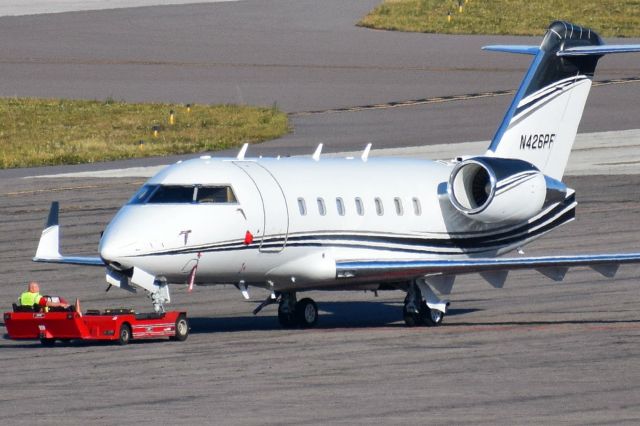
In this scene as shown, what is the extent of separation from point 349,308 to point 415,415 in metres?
15.2

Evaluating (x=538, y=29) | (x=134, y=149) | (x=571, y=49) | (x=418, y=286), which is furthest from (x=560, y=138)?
(x=538, y=29)

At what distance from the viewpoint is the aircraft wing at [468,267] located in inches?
1141

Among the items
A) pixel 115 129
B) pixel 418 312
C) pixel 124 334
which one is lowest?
pixel 115 129

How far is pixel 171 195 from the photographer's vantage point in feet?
92.4

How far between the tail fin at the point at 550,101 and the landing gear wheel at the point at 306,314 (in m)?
6.19

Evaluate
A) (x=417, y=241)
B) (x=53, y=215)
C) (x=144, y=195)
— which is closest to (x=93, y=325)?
(x=144, y=195)

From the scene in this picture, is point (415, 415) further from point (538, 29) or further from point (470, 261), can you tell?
point (538, 29)

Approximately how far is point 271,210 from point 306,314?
290cm

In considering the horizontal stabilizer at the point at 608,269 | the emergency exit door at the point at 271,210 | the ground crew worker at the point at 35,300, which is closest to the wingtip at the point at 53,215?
the ground crew worker at the point at 35,300

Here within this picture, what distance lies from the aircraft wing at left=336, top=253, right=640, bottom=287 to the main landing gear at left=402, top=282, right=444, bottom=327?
656 millimetres

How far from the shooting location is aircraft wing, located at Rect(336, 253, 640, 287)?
2897cm

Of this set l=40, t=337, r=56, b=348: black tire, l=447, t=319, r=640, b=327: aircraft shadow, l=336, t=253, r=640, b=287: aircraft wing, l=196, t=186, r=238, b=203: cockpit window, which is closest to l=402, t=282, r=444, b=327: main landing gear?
l=447, t=319, r=640, b=327: aircraft shadow

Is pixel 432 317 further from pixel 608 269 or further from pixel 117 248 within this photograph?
pixel 117 248

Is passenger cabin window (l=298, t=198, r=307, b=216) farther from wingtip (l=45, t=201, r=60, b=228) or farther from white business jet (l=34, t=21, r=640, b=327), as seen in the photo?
wingtip (l=45, t=201, r=60, b=228)
